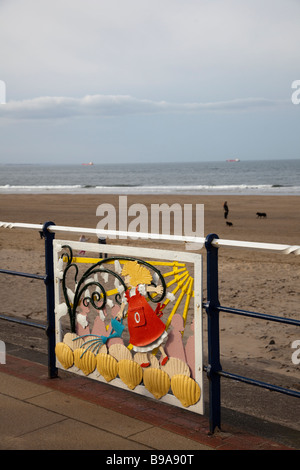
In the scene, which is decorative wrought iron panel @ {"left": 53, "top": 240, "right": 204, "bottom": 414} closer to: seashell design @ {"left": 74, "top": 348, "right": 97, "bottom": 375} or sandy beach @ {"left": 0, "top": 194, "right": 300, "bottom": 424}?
seashell design @ {"left": 74, "top": 348, "right": 97, "bottom": 375}

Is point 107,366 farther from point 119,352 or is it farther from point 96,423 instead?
point 96,423

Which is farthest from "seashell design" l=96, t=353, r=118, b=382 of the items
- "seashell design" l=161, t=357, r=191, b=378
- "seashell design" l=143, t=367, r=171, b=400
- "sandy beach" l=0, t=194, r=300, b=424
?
"sandy beach" l=0, t=194, r=300, b=424

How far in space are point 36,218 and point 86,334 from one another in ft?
74.9

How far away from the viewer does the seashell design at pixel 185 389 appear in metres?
3.79

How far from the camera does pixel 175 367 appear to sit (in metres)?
3.88

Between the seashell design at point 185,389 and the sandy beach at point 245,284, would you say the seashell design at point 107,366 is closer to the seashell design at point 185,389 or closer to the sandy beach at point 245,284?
the seashell design at point 185,389

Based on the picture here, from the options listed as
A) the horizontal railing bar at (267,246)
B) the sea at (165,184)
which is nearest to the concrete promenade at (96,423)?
the horizontal railing bar at (267,246)

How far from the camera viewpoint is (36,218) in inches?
1054

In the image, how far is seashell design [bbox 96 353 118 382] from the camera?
4273 mm

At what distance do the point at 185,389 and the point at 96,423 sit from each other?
63 centimetres

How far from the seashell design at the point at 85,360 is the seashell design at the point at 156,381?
0.52 metres

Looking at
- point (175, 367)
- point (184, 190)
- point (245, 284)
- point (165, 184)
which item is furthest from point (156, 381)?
point (165, 184)
